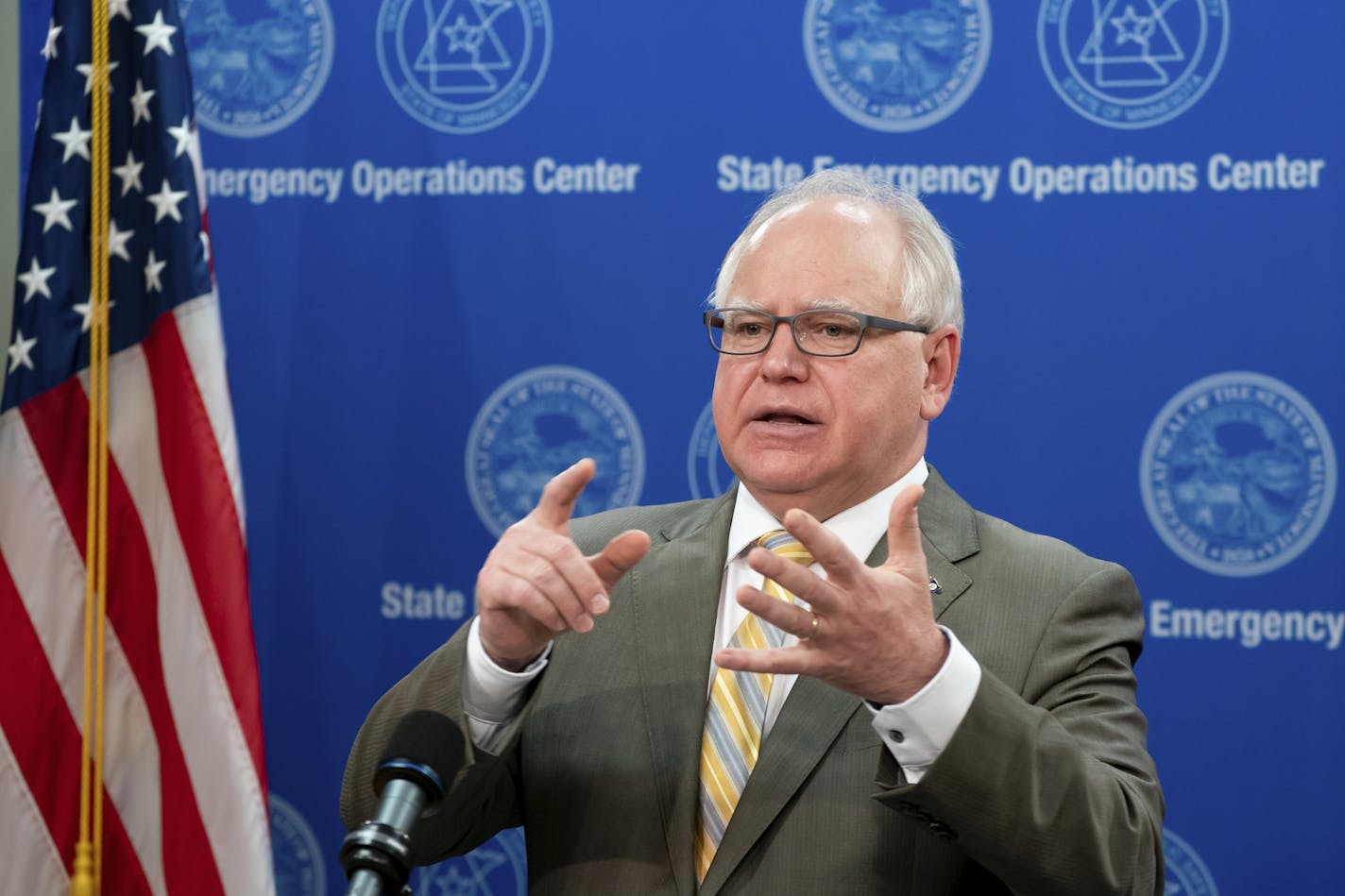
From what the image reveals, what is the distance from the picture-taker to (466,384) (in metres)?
3.38

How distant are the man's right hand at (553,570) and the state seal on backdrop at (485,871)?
1773 mm

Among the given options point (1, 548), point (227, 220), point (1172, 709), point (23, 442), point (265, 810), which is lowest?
point (265, 810)

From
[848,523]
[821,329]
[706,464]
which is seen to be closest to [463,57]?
[706,464]

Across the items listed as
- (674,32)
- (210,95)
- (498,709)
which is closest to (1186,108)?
(674,32)

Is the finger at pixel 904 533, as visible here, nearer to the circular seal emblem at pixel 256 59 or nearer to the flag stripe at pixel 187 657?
the flag stripe at pixel 187 657

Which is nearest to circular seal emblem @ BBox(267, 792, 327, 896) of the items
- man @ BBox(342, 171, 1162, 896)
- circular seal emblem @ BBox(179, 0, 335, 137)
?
man @ BBox(342, 171, 1162, 896)

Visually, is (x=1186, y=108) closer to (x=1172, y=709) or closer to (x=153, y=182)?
(x=1172, y=709)

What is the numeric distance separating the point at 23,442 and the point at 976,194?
2.01m

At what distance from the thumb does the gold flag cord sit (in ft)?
4.91

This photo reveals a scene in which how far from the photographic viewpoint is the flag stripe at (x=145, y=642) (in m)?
2.91

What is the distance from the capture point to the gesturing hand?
1.53 meters

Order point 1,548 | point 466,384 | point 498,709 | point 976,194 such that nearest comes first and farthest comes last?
point 498,709, point 1,548, point 976,194, point 466,384

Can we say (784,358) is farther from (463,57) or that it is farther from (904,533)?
(463,57)

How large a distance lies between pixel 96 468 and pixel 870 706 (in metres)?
1.84
